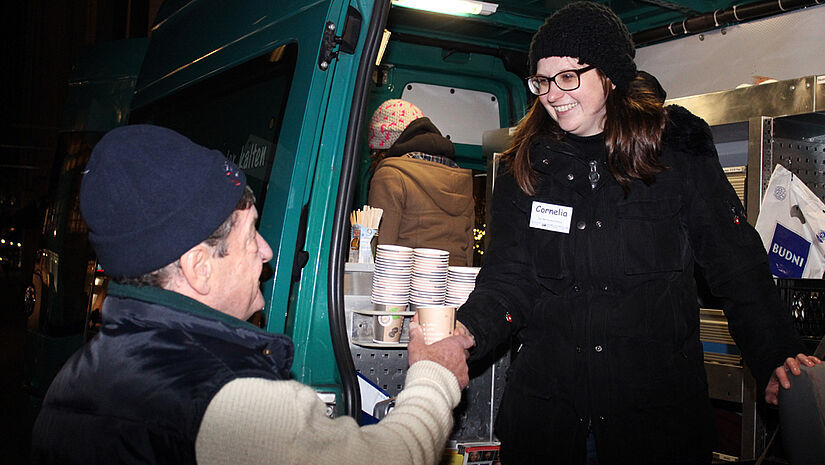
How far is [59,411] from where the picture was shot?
125 cm

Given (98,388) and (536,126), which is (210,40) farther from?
(98,388)

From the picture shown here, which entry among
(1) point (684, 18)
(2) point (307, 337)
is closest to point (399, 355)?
(2) point (307, 337)

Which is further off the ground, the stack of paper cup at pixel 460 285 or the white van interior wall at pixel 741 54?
the white van interior wall at pixel 741 54

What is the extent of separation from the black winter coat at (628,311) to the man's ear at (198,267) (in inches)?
38.4

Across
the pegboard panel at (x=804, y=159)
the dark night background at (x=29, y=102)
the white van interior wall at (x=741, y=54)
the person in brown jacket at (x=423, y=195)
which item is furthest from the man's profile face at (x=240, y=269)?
the dark night background at (x=29, y=102)

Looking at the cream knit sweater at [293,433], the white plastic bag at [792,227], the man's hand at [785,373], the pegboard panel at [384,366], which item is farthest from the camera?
the white plastic bag at [792,227]

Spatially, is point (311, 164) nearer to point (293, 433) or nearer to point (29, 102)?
point (293, 433)

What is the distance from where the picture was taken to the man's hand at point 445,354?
1744mm

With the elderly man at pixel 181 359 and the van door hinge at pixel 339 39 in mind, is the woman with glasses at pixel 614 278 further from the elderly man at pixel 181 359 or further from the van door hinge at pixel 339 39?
the elderly man at pixel 181 359

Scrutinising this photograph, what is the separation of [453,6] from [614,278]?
3.52m

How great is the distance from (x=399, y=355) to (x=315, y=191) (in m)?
1.03

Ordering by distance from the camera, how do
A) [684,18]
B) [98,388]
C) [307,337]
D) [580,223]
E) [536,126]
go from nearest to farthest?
[98,388] < [307,337] < [580,223] < [536,126] < [684,18]

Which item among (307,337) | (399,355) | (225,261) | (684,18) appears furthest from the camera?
(684,18)

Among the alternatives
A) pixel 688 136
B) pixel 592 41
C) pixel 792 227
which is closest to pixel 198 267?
pixel 592 41
